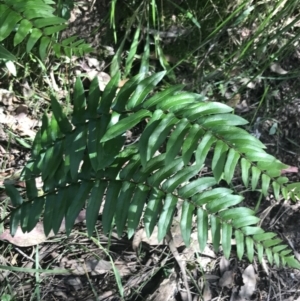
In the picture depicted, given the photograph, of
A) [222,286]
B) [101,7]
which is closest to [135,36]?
[101,7]

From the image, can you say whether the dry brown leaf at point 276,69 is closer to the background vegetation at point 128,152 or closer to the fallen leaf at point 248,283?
the background vegetation at point 128,152

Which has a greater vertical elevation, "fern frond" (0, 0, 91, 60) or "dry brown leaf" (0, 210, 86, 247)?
"fern frond" (0, 0, 91, 60)

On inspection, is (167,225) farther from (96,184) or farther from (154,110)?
(154,110)

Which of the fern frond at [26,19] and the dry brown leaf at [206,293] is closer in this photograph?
the fern frond at [26,19]

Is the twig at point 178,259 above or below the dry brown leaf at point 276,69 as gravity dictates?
below

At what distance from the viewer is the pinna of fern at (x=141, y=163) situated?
1.39m

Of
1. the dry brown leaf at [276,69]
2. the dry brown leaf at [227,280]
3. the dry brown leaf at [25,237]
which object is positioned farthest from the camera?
the dry brown leaf at [276,69]

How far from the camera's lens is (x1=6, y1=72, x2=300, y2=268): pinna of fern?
1391mm

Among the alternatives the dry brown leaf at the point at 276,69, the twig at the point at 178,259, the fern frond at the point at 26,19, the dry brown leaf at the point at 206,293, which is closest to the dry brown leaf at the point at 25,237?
the twig at the point at 178,259

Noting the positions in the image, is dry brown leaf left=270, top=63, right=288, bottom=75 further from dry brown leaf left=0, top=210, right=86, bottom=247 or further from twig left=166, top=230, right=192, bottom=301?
dry brown leaf left=0, top=210, right=86, bottom=247

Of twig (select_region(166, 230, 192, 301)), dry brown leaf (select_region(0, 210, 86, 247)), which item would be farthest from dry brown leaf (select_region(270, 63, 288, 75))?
dry brown leaf (select_region(0, 210, 86, 247))

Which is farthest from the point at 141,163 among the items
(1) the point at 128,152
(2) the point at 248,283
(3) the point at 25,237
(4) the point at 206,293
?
(2) the point at 248,283

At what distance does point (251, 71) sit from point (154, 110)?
1.34 metres

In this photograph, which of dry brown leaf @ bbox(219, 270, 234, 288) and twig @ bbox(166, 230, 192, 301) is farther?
dry brown leaf @ bbox(219, 270, 234, 288)
